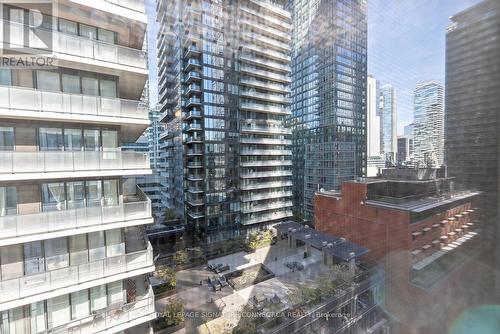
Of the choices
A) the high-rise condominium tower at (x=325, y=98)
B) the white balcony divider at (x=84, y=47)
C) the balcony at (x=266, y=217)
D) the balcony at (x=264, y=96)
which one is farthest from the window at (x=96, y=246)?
the balcony at (x=264, y=96)

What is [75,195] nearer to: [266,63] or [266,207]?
[266,207]

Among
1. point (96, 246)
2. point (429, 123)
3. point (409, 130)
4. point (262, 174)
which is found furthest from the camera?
point (262, 174)

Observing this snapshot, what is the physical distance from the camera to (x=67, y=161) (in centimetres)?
180

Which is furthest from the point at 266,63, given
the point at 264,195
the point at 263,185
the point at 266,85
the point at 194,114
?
the point at 264,195

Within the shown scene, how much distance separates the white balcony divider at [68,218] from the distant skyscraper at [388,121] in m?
2.61

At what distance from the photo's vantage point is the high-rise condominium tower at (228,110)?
750cm

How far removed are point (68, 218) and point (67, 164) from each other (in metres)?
0.51

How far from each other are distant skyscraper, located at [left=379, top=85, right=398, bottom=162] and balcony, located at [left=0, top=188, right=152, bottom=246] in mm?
2613

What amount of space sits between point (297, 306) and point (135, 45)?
189 inches

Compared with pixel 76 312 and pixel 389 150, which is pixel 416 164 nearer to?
pixel 389 150

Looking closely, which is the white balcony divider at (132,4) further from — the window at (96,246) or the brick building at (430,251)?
the brick building at (430,251)

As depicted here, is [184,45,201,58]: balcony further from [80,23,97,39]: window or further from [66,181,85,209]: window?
[66,181,85,209]: window

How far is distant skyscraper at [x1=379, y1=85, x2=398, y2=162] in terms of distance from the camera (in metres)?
1.70

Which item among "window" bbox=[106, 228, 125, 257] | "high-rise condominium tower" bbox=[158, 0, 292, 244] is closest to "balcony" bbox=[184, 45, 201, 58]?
"high-rise condominium tower" bbox=[158, 0, 292, 244]
